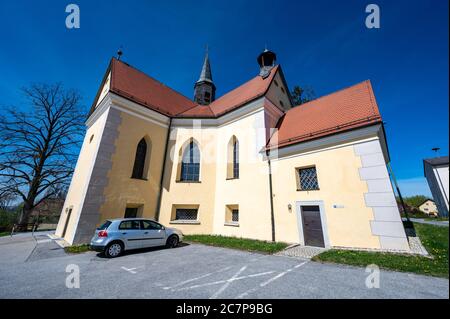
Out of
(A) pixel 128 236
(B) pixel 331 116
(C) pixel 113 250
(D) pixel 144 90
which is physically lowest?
(C) pixel 113 250

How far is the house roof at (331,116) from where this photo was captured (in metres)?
8.68

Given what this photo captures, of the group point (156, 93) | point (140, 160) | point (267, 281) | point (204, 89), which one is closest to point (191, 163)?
point (140, 160)

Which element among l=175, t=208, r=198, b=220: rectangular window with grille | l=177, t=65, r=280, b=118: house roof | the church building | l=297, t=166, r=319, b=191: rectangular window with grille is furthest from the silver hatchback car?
l=177, t=65, r=280, b=118: house roof

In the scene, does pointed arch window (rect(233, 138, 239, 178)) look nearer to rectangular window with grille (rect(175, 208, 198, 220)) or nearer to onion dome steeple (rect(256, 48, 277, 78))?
rectangular window with grille (rect(175, 208, 198, 220))

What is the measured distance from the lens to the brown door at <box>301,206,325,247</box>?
840 centimetres

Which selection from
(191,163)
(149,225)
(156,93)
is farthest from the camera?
(156,93)

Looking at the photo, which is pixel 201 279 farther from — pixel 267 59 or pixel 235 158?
pixel 267 59

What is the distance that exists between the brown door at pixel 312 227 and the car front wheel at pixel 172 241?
5989 mm

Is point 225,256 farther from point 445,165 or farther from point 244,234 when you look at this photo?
point 445,165

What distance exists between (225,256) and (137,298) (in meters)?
3.85

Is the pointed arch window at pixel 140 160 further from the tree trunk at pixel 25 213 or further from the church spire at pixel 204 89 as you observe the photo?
the tree trunk at pixel 25 213

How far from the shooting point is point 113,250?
700cm

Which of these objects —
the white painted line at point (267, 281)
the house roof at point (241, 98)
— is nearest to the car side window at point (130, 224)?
the white painted line at point (267, 281)

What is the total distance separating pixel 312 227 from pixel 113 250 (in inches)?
326
